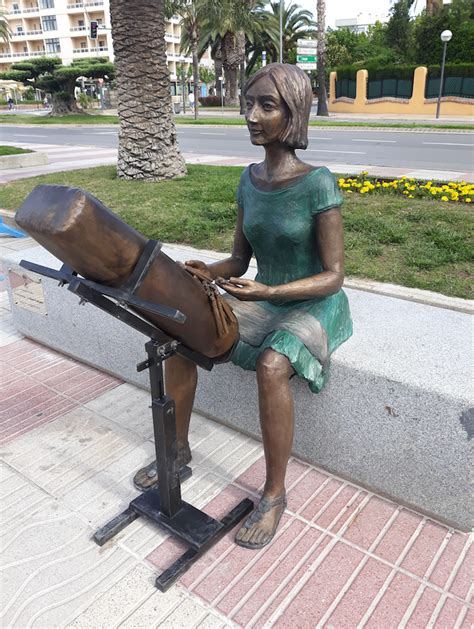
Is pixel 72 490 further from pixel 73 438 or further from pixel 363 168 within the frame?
pixel 363 168

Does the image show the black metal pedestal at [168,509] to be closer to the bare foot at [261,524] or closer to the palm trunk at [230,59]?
the bare foot at [261,524]

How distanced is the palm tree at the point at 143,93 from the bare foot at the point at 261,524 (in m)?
7.09

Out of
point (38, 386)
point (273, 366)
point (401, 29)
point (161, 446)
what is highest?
point (401, 29)

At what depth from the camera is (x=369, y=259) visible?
4547 millimetres

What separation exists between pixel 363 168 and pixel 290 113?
9.13 meters

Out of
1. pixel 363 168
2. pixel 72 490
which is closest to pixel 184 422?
pixel 72 490

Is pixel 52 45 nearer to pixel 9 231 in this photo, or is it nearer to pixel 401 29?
pixel 401 29

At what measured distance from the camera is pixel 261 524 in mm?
2207

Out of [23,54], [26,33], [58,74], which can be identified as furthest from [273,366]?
[23,54]

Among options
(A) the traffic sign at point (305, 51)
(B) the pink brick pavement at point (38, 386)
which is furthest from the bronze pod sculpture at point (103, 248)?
(A) the traffic sign at point (305, 51)

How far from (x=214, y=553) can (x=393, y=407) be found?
96cm

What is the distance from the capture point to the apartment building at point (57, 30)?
5525 centimetres

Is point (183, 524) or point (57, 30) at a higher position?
point (57, 30)

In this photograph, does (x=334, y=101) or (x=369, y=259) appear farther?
(x=334, y=101)
